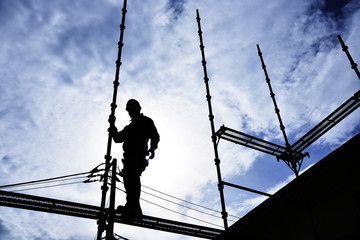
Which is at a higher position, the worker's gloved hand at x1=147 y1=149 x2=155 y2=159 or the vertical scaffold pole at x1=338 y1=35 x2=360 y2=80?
the vertical scaffold pole at x1=338 y1=35 x2=360 y2=80

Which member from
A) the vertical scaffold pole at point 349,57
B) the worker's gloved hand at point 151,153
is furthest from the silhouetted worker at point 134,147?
the vertical scaffold pole at point 349,57

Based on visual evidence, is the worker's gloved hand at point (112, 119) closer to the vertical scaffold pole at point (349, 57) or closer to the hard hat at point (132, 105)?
the hard hat at point (132, 105)

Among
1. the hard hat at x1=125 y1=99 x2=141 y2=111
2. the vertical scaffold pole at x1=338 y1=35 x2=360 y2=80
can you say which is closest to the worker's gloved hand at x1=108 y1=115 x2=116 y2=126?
the hard hat at x1=125 y1=99 x2=141 y2=111

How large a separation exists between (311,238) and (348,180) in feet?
7.40

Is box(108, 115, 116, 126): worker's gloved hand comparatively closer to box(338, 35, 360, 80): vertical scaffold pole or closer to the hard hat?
the hard hat

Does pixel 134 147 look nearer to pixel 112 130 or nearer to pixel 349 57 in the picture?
pixel 112 130

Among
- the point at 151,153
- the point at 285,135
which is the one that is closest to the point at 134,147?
the point at 151,153

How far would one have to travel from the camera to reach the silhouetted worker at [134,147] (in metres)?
6.64

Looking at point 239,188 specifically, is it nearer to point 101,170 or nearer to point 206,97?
point 206,97

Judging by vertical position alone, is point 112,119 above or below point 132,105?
below

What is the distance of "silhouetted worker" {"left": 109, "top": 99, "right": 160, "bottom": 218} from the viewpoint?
21.8ft

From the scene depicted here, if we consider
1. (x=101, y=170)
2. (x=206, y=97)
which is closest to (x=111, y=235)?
(x=101, y=170)

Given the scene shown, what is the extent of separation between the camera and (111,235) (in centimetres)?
582

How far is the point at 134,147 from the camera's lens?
281 inches
